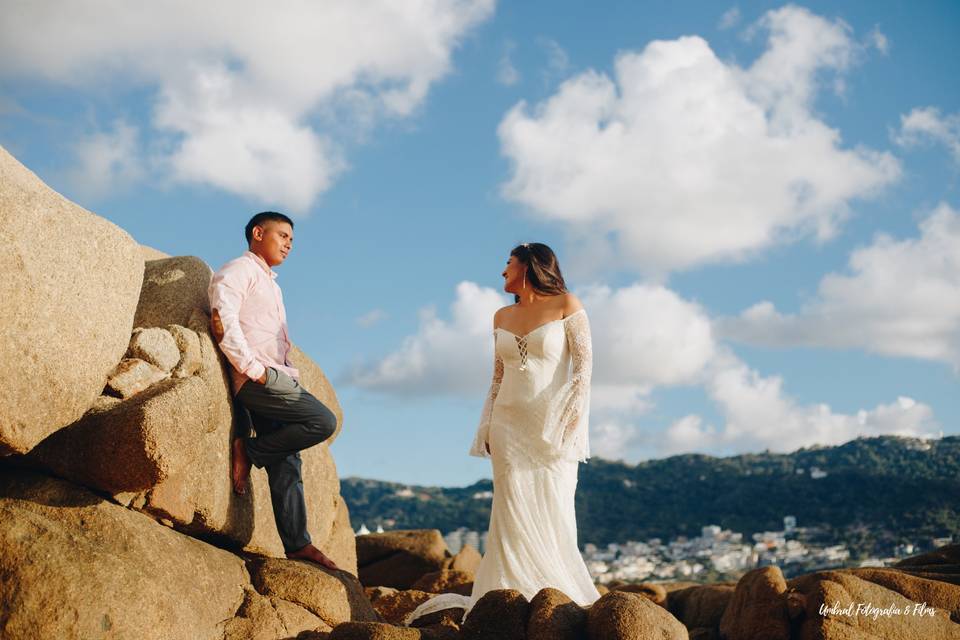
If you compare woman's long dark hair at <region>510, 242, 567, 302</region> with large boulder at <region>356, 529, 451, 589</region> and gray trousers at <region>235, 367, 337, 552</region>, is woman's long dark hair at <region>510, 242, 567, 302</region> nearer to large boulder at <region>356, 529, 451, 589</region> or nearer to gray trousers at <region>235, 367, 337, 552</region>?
gray trousers at <region>235, 367, 337, 552</region>

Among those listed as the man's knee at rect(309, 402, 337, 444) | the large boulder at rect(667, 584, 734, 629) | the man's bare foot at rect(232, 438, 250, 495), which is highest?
the man's knee at rect(309, 402, 337, 444)

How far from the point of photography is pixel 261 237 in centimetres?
1024

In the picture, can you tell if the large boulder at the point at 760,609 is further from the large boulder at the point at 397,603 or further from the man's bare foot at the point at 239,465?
the man's bare foot at the point at 239,465

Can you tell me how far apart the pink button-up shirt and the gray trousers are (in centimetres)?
22

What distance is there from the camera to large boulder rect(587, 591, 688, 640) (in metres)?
7.85

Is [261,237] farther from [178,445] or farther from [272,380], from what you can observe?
[178,445]

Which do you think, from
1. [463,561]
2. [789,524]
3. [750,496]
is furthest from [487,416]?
[750,496]

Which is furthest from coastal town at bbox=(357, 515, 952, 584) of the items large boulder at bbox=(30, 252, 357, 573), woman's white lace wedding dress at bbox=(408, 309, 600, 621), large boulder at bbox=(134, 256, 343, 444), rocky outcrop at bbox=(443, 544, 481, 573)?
large boulder at bbox=(134, 256, 343, 444)

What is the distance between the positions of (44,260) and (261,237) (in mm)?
2689

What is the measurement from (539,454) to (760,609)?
324cm

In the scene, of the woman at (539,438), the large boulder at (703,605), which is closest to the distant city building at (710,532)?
the large boulder at (703,605)

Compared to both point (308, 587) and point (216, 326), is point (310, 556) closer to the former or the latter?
point (308, 587)

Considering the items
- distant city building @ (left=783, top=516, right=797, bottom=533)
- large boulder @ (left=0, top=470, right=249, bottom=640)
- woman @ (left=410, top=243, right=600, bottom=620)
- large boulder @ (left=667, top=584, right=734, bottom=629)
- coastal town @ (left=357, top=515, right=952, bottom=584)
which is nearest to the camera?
large boulder @ (left=0, top=470, right=249, bottom=640)

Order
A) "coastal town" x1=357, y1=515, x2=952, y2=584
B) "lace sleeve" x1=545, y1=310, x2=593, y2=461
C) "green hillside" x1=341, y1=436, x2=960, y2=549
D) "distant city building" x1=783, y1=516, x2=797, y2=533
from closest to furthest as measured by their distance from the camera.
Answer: "lace sleeve" x1=545, y1=310, x2=593, y2=461
"coastal town" x1=357, y1=515, x2=952, y2=584
"green hillside" x1=341, y1=436, x2=960, y2=549
"distant city building" x1=783, y1=516, x2=797, y2=533
